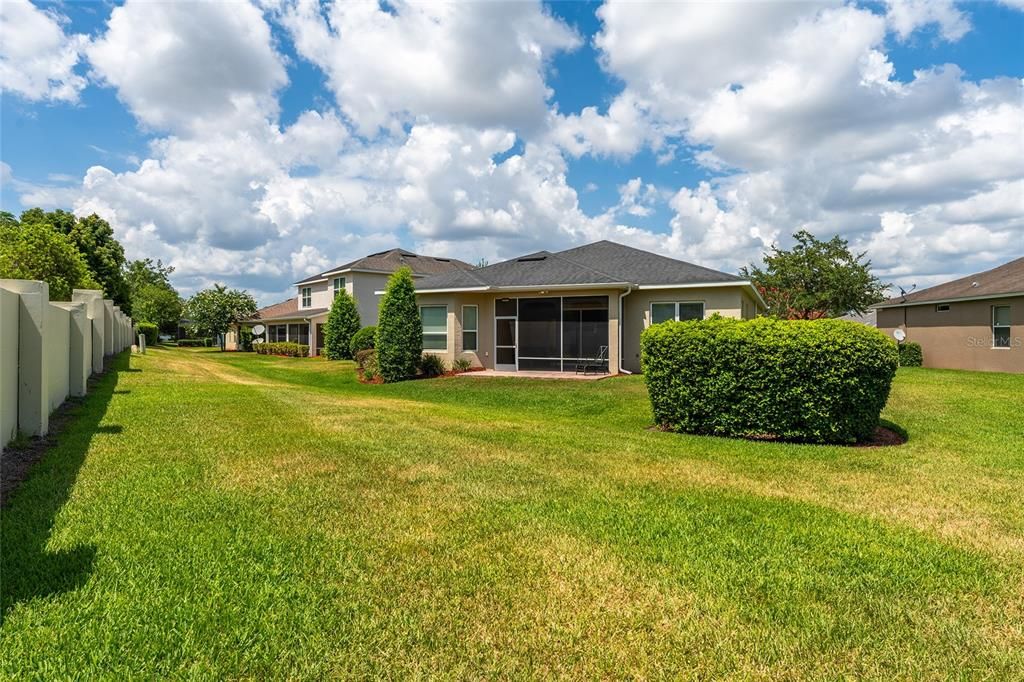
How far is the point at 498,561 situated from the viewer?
3664mm

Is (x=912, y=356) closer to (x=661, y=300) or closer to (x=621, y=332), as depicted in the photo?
(x=661, y=300)

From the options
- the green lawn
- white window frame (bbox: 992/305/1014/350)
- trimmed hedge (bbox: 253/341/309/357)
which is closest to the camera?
the green lawn

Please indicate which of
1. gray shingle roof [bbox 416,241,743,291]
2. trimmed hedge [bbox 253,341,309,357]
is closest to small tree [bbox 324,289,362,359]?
trimmed hedge [bbox 253,341,309,357]

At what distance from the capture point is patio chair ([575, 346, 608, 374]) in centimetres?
1845

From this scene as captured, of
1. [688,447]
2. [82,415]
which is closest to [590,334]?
[688,447]

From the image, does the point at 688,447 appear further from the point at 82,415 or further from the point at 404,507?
the point at 82,415

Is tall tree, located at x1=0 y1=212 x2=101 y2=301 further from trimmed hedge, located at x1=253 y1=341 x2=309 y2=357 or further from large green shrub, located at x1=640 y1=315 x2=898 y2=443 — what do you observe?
large green shrub, located at x1=640 y1=315 x2=898 y2=443

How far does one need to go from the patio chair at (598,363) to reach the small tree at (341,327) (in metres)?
16.3

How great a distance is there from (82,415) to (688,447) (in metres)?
9.03

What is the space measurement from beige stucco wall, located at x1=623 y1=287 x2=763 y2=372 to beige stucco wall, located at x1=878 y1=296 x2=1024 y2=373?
30.1 ft

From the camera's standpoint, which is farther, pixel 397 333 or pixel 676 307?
pixel 397 333

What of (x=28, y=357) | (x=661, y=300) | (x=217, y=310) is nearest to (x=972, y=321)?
(x=661, y=300)

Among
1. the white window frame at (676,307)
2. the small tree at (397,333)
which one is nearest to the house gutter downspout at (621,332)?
the white window frame at (676,307)

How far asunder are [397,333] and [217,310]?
34.8m
